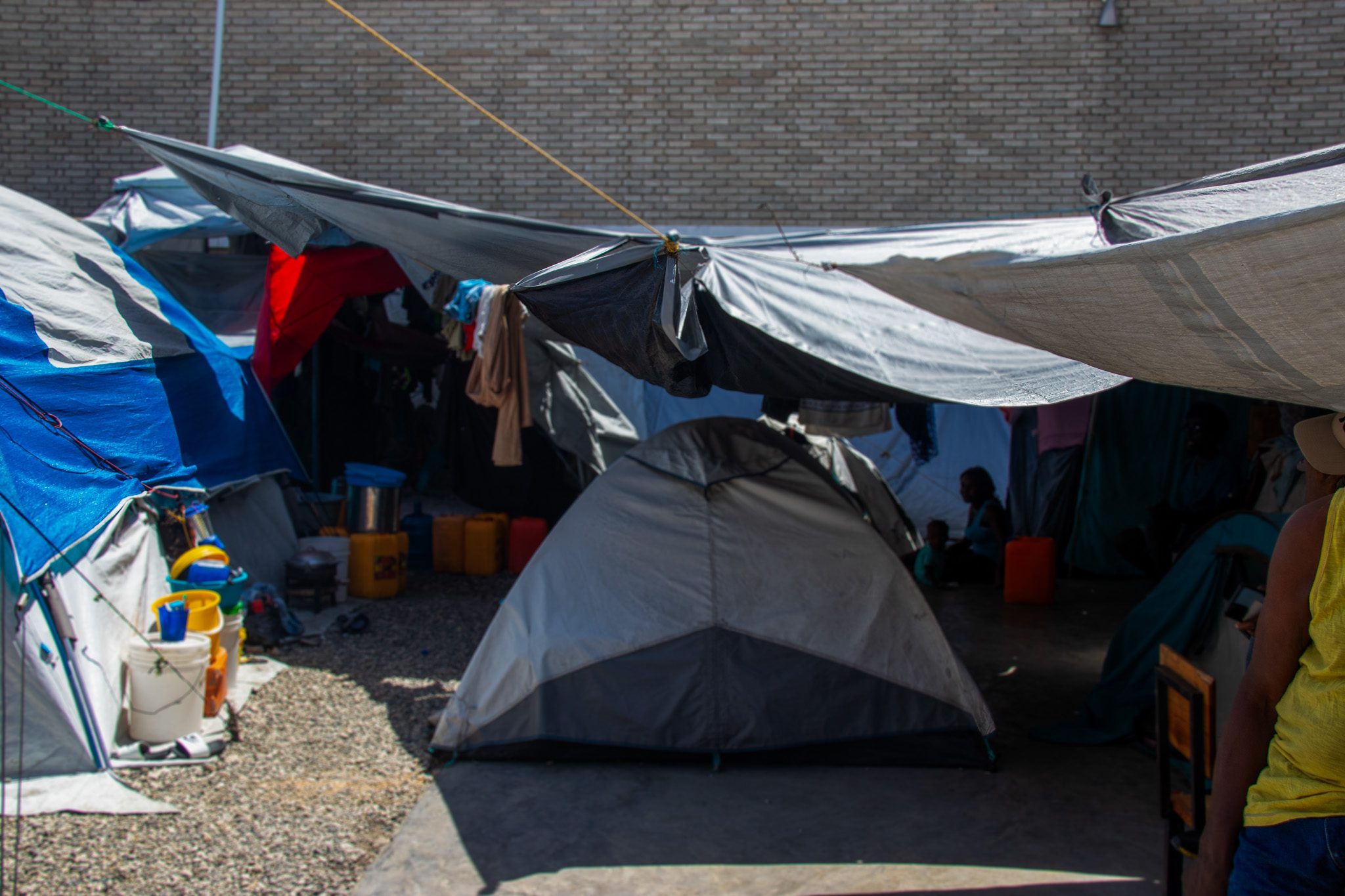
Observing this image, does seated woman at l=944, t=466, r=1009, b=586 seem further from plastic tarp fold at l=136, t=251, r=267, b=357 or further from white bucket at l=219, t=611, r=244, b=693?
plastic tarp fold at l=136, t=251, r=267, b=357

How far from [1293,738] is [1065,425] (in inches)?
310

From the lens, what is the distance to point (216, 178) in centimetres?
500

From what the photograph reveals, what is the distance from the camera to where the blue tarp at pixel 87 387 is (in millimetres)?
3594

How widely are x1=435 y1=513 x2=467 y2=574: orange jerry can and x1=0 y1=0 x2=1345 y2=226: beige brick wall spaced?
3445mm

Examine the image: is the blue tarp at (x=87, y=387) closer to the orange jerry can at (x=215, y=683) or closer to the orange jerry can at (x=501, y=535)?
the orange jerry can at (x=215, y=683)

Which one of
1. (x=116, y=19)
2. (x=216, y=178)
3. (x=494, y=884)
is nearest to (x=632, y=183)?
(x=116, y=19)

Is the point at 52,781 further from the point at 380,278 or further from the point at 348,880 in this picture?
the point at 380,278

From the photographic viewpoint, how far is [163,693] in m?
4.96

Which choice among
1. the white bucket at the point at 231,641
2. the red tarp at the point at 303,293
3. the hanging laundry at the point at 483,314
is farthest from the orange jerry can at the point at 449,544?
the white bucket at the point at 231,641

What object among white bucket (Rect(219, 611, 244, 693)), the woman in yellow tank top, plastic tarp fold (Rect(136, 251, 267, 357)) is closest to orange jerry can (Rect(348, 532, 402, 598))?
plastic tarp fold (Rect(136, 251, 267, 357))

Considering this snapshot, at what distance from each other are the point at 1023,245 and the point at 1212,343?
95.2 inches

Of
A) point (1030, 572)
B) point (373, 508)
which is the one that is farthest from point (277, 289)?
point (1030, 572)

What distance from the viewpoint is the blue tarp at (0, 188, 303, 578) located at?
3594mm

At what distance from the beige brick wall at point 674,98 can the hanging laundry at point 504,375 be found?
13.8 ft
